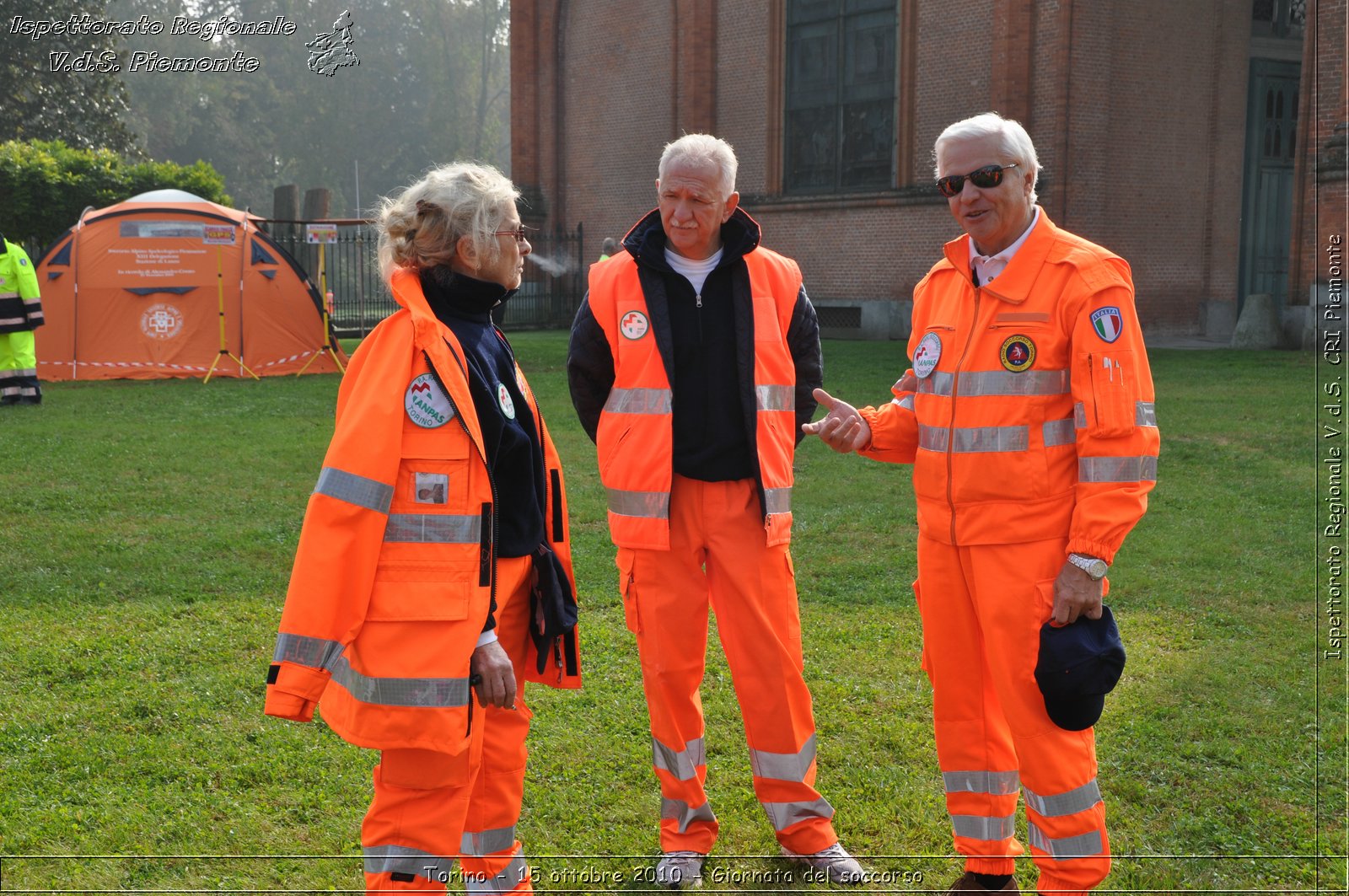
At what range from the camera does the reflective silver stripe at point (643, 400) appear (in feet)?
11.8

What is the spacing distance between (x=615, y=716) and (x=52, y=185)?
2255cm

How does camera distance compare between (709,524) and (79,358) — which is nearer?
(709,524)

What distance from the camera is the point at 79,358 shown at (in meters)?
15.8

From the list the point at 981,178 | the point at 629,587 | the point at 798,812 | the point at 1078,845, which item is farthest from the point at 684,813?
the point at 981,178

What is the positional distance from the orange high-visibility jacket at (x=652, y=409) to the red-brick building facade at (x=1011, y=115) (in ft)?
54.4

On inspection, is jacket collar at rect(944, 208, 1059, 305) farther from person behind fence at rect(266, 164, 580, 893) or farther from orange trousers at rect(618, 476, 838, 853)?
person behind fence at rect(266, 164, 580, 893)

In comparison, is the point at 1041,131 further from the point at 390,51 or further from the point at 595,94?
the point at 390,51

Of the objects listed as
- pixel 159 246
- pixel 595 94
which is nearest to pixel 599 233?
pixel 595 94

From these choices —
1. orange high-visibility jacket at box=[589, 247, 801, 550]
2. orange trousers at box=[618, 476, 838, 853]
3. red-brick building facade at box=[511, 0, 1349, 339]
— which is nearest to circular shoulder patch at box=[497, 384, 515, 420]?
orange high-visibility jacket at box=[589, 247, 801, 550]

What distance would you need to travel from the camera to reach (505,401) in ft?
9.40

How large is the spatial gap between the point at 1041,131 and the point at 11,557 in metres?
17.7

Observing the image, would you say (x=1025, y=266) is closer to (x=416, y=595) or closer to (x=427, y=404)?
(x=427, y=404)

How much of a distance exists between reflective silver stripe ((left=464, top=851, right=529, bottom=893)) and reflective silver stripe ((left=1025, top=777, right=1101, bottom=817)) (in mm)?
1425

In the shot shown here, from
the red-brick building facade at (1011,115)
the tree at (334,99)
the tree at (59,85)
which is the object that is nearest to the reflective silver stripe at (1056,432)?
the red-brick building facade at (1011,115)
